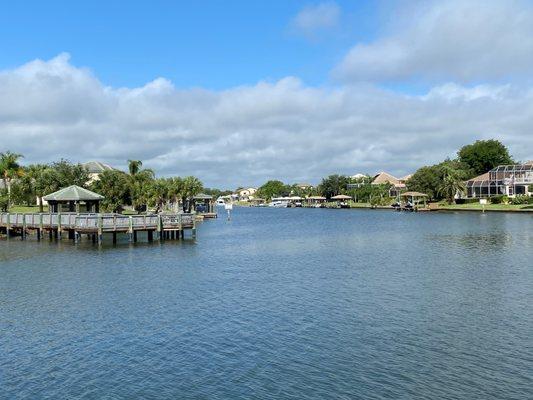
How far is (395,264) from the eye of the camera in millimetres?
42312

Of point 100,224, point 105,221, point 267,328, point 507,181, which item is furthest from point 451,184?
point 267,328

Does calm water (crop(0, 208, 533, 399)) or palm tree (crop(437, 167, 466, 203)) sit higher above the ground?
palm tree (crop(437, 167, 466, 203))

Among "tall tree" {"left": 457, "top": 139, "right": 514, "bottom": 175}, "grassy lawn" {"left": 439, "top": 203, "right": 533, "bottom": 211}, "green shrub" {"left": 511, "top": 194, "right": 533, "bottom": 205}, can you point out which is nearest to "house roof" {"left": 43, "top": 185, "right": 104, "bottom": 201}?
"grassy lawn" {"left": 439, "top": 203, "right": 533, "bottom": 211}

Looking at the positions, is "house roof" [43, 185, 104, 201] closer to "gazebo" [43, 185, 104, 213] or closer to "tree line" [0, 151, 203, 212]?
"gazebo" [43, 185, 104, 213]

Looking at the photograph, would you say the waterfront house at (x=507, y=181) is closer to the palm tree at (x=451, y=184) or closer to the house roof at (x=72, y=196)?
the palm tree at (x=451, y=184)

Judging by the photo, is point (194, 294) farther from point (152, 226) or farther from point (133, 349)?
point (152, 226)

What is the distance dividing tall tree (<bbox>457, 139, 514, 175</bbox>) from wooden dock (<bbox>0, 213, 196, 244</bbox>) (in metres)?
128

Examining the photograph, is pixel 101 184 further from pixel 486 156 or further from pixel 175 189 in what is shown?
pixel 486 156

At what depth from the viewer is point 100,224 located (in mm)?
55938

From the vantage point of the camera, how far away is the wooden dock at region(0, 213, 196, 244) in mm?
56656

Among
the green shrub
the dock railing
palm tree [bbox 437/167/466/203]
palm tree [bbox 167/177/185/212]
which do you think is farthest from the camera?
palm tree [bbox 437/167/466/203]

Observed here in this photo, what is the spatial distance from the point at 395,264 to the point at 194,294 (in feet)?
59.9

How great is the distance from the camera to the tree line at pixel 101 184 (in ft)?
284

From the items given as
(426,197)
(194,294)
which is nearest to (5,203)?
(194,294)
